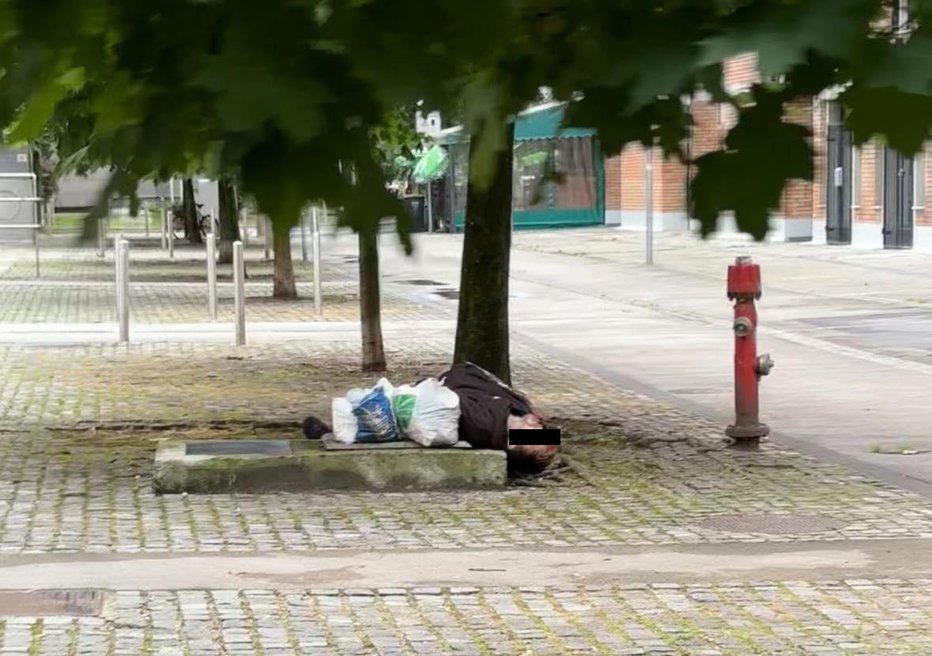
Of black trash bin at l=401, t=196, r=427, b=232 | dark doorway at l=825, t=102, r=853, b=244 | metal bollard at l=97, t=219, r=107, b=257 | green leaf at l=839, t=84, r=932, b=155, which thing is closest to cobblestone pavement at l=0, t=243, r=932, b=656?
black trash bin at l=401, t=196, r=427, b=232

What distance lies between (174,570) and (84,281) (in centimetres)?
2227

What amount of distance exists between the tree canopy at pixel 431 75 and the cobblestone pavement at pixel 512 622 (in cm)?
438

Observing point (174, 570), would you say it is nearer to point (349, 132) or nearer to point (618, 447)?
point (618, 447)

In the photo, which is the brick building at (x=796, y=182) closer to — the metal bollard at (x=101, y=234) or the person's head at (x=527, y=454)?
the metal bollard at (x=101, y=234)

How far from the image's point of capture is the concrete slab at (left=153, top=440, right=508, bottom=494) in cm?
977

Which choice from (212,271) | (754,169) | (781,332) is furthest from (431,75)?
(212,271)

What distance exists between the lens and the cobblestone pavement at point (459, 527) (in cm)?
669

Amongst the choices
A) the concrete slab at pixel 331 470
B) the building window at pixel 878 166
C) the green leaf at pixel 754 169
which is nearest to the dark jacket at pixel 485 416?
the concrete slab at pixel 331 470

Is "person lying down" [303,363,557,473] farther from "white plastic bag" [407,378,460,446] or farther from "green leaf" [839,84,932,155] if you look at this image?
"green leaf" [839,84,932,155]

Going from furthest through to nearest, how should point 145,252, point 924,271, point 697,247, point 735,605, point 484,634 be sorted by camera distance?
point 145,252 < point 924,271 < point 735,605 < point 484,634 < point 697,247

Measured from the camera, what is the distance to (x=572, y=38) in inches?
93.0

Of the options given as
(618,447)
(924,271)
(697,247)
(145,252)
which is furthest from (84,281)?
(697,247)

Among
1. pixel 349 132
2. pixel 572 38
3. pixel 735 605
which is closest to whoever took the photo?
pixel 349 132

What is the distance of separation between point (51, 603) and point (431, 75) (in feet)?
18.0
